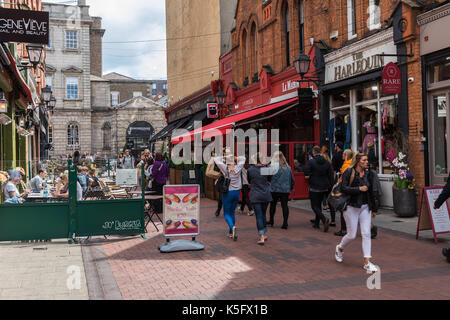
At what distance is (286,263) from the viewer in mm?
7109

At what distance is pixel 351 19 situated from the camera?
46.6ft

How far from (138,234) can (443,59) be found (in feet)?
26.5

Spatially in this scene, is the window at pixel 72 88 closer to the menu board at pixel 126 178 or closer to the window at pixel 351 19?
the menu board at pixel 126 178

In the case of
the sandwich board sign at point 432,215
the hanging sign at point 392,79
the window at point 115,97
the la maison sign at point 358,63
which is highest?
the window at point 115,97

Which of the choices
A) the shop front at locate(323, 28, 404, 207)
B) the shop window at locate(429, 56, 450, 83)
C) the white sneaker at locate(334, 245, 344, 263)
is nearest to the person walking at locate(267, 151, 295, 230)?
the white sneaker at locate(334, 245, 344, 263)

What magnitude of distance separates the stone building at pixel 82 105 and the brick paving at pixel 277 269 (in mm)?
43986

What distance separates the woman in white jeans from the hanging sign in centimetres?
543

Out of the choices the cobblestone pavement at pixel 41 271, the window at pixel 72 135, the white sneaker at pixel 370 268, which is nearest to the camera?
the cobblestone pavement at pixel 41 271

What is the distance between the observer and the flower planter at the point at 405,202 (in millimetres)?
10852

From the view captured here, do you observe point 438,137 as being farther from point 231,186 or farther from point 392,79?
point 231,186

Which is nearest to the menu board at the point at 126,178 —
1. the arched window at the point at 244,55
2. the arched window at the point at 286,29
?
the arched window at the point at 286,29

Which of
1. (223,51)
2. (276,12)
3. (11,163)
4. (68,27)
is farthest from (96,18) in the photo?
(11,163)
